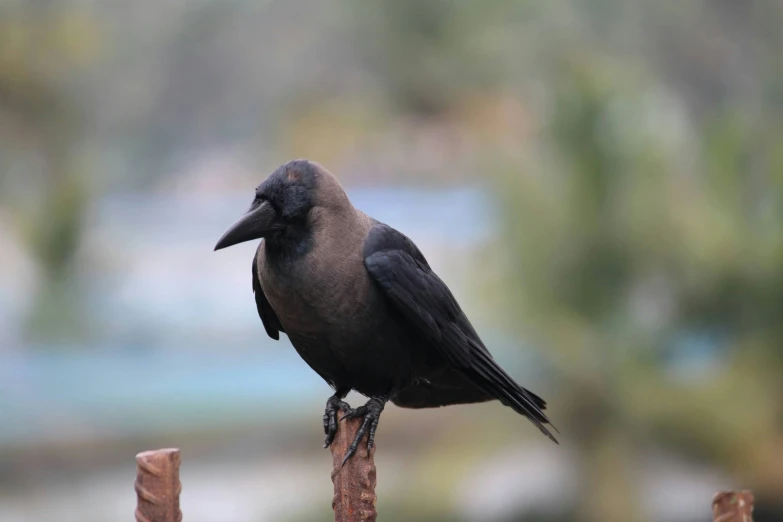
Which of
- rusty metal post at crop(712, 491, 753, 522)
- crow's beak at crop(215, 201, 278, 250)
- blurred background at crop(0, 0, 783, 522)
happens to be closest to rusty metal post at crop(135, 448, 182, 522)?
crow's beak at crop(215, 201, 278, 250)

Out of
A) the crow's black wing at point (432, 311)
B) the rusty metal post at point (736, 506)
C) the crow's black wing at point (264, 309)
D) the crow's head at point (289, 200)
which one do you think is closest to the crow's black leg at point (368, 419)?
the crow's black wing at point (432, 311)

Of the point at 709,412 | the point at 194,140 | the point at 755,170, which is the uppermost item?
the point at 194,140

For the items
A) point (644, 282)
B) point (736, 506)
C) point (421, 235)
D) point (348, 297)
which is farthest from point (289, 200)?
point (644, 282)

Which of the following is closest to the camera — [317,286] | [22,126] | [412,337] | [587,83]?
[317,286]

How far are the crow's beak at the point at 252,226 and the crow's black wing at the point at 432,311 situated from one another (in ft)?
0.72

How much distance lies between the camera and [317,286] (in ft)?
6.15

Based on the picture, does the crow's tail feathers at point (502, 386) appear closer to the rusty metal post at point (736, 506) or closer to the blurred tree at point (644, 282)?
the rusty metal post at point (736, 506)

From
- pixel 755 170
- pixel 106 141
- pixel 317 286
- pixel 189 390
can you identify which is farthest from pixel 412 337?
pixel 755 170

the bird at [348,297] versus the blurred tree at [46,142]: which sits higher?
the blurred tree at [46,142]

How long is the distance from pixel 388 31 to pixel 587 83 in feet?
3.49

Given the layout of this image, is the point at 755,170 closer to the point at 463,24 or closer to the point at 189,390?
the point at 463,24

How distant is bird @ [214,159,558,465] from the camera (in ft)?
6.18

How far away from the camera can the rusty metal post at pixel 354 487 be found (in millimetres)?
1764

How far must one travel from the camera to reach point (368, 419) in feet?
6.17
